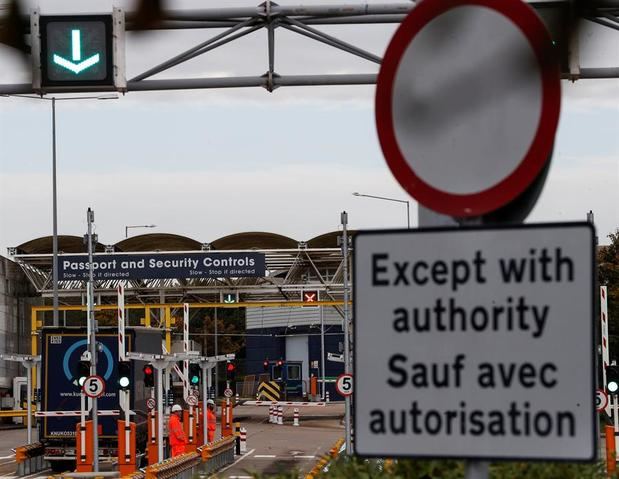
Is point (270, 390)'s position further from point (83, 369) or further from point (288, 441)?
point (83, 369)

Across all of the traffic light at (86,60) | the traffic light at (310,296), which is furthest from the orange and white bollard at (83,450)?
the traffic light at (310,296)

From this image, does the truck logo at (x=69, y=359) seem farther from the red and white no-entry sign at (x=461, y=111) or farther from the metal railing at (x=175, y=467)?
the red and white no-entry sign at (x=461, y=111)

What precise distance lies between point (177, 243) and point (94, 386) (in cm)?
3172

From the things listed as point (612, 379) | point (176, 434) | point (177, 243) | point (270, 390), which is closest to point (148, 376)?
point (176, 434)

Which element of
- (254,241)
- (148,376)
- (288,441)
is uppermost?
(254,241)

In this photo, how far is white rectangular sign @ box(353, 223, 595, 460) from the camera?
136 inches

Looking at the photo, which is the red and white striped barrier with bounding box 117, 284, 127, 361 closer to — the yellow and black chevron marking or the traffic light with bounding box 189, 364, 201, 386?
the traffic light with bounding box 189, 364, 201, 386

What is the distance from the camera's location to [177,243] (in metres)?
62.9

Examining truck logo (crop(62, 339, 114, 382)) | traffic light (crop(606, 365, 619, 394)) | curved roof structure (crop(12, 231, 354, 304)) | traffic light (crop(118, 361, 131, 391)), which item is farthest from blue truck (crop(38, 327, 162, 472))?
curved roof structure (crop(12, 231, 354, 304))

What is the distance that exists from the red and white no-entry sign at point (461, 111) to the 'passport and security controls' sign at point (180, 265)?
5329 centimetres

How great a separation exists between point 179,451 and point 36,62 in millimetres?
29803

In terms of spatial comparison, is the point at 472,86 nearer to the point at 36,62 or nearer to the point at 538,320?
the point at 538,320

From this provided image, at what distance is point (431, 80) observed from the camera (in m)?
3.45

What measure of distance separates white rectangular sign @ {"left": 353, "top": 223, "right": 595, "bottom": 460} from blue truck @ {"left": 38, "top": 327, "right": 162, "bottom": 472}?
31.7 meters
